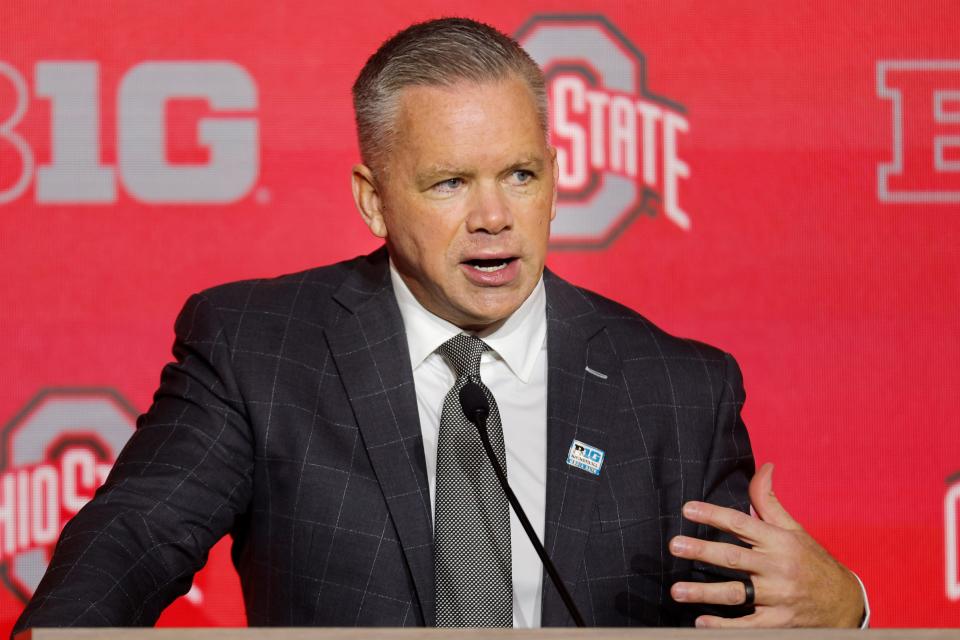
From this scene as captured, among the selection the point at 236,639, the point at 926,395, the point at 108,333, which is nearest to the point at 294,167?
the point at 108,333

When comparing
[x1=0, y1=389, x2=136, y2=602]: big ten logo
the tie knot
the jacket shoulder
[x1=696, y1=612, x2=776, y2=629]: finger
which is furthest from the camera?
[x1=0, y1=389, x2=136, y2=602]: big ten logo

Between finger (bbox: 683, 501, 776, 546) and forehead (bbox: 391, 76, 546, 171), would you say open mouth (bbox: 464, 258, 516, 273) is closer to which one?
forehead (bbox: 391, 76, 546, 171)

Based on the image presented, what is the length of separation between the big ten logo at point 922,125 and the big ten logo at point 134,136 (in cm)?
127

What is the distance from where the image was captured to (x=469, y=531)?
65.3 inches

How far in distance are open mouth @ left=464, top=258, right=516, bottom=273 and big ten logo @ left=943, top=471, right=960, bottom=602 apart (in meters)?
1.30

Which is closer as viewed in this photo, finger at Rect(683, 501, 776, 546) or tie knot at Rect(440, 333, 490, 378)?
finger at Rect(683, 501, 776, 546)

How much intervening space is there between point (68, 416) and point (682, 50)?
1400mm

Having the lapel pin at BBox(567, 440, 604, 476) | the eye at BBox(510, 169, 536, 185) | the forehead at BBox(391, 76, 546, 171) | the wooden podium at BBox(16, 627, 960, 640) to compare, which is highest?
the forehead at BBox(391, 76, 546, 171)

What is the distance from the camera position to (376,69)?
71.7 inches

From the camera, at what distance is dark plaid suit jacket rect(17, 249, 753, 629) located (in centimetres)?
167

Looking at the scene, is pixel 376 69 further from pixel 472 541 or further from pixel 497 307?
pixel 472 541

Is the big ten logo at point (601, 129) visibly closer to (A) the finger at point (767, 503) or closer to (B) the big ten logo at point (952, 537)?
(B) the big ten logo at point (952, 537)

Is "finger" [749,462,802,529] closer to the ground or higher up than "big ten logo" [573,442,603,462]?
closer to the ground

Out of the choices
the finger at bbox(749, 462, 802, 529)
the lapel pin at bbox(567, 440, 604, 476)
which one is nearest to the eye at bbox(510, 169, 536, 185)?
the lapel pin at bbox(567, 440, 604, 476)
